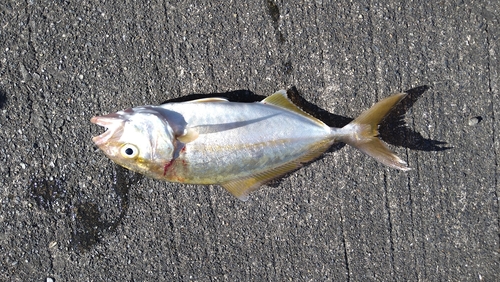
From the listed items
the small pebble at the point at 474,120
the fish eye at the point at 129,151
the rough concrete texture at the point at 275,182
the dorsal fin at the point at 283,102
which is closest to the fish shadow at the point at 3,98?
the rough concrete texture at the point at 275,182

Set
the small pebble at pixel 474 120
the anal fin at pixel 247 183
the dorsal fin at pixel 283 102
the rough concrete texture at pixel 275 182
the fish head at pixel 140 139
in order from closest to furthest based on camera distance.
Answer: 1. the fish head at pixel 140 139
2. the anal fin at pixel 247 183
3. the dorsal fin at pixel 283 102
4. the rough concrete texture at pixel 275 182
5. the small pebble at pixel 474 120

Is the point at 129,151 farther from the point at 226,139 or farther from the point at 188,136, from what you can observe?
the point at 226,139

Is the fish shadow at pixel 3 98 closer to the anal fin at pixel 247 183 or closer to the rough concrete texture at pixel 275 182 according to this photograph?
the rough concrete texture at pixel 275 182

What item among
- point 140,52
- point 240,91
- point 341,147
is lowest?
point 341,147

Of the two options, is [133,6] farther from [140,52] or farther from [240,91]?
[240,91]

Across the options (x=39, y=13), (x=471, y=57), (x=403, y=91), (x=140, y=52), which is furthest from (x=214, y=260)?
(x=471, y=57)

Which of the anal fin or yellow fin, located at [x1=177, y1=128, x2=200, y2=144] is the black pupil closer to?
yellow fin, located at [x1=177, y1=128, x2=200, y2=144]
